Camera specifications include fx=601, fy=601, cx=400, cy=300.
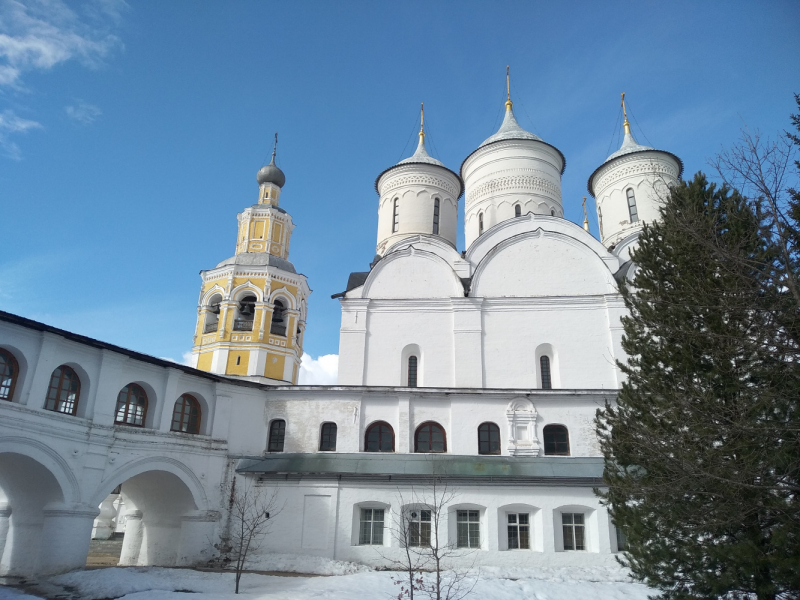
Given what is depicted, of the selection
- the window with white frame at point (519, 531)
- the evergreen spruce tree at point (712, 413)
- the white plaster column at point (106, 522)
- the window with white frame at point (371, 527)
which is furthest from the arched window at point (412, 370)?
the white plaster column at point (106, 522)

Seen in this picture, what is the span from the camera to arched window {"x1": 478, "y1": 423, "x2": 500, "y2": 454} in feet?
51.0

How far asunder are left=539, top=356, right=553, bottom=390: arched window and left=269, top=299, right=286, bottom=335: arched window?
10144mm

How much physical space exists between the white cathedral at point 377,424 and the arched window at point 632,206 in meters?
0.09

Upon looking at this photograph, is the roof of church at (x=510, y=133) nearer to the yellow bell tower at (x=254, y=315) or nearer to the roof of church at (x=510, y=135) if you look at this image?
the roof of church at (x=510, y=135)

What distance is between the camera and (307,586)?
37.3ft

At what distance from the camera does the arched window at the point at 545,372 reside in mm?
17312

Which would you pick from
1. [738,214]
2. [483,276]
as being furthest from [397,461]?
[738,214]

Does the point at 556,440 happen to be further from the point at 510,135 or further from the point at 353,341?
the point at 510,135

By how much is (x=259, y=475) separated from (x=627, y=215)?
51.5 feet

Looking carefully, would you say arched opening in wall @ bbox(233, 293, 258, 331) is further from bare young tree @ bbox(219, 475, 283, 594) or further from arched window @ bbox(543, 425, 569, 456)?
arched window @ bbox(543, 425, 569, 456)

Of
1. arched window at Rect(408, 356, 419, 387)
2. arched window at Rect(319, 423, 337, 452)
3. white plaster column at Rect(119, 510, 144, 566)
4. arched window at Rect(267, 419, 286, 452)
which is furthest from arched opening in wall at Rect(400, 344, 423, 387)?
white plaster column at Rect(119, 510, 144, 566)

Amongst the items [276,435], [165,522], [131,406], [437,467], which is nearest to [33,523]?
[131,406]

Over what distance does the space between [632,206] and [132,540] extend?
1934cm

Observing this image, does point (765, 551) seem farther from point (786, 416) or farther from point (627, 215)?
point (627, 215)
